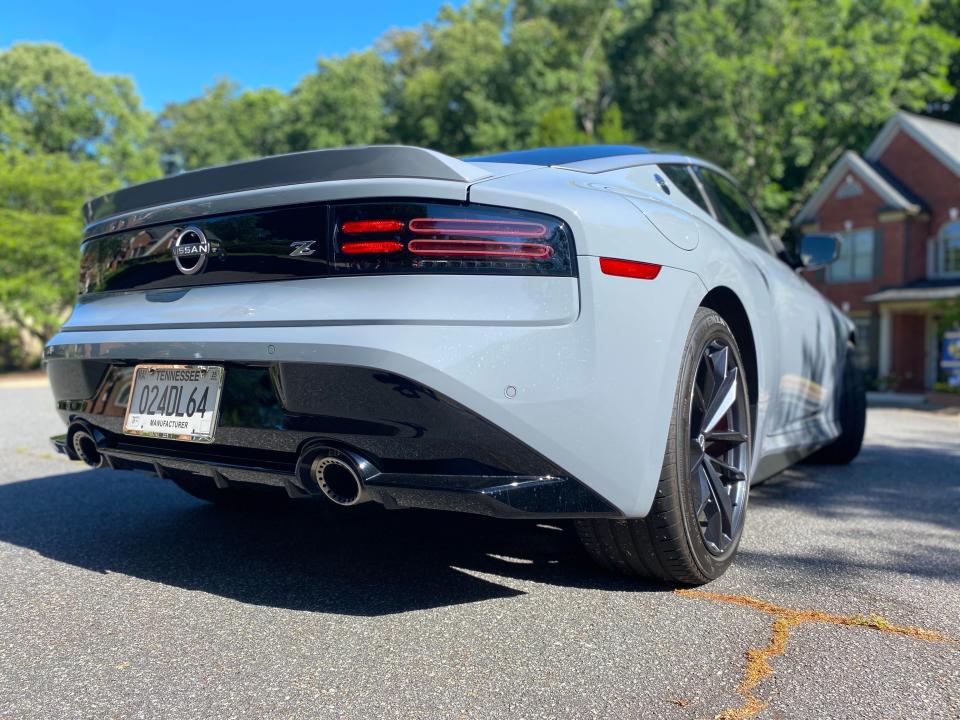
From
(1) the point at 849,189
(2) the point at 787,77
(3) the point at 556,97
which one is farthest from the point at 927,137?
(3) the point at 556,97

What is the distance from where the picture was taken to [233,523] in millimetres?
3564

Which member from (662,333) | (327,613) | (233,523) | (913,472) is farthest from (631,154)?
(913,472)

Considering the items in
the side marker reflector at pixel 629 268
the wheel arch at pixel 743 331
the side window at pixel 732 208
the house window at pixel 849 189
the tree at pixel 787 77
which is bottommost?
the wheel arch at pixel 743 331

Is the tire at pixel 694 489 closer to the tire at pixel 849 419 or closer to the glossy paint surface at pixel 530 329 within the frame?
the glossy paint surface at pixel 530 329

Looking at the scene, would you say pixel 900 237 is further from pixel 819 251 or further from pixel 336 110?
pixel 336 110

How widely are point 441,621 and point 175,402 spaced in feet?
3.33

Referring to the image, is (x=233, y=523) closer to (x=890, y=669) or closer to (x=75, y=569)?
(x=75, y=569)

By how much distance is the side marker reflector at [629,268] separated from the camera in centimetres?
221

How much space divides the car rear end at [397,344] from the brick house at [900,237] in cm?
2271

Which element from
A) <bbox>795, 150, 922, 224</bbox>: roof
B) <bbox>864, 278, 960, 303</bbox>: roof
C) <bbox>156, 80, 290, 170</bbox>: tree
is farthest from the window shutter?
<bbox>156, 80, 290, 170</bbox>: tree

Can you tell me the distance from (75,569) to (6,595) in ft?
0.96

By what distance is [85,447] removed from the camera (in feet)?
9.19

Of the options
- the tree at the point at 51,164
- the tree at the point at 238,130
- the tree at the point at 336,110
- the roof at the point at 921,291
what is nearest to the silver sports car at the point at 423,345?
the roof at the point at 921,291

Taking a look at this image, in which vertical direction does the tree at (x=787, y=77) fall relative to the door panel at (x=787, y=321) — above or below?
above
